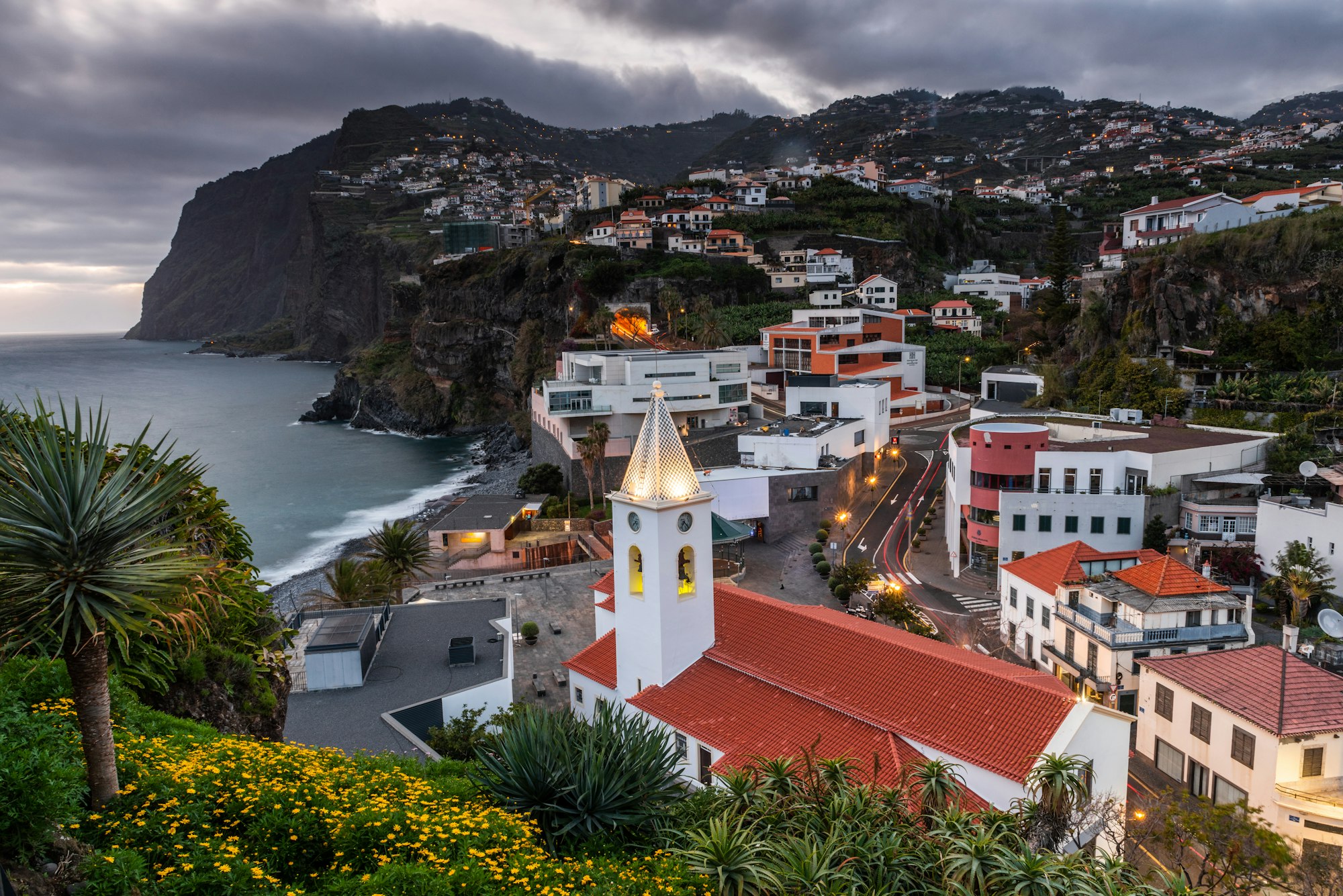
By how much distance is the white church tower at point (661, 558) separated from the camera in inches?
781

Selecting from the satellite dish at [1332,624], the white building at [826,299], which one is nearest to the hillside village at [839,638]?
the satellite dish at [1332,624]

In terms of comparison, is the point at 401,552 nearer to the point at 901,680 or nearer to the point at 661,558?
the point at 661,558

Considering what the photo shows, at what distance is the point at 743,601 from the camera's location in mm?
21812

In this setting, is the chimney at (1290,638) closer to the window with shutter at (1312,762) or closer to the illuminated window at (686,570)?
the window with shutter at (1312,762)

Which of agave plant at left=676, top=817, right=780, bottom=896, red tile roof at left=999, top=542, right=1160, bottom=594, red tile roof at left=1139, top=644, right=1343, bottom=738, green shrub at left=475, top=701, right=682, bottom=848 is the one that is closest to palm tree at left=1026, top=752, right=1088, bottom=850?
agave plant at left=676, top=817, right=780, bottom=896

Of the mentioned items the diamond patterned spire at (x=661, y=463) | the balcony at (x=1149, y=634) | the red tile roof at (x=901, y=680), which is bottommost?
the balcony at (x=1149, y=634)

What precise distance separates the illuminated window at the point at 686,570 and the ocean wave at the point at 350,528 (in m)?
39.3

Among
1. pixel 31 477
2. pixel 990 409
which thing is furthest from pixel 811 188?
pixel 31 477

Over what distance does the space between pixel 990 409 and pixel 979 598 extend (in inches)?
875

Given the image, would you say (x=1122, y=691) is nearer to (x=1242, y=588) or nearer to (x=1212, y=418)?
(x=1242, y=588)

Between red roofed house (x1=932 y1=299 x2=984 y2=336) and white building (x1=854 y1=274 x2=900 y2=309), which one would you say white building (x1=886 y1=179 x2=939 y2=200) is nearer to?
white building (x1=854 y1=274 x2=900 y2=309)

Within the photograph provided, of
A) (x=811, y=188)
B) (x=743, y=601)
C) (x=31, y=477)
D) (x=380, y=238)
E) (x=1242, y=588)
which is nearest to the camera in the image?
(x=31, y=477)

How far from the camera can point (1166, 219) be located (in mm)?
67688

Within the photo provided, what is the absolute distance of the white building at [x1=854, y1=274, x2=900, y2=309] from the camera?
91188 millimetres
